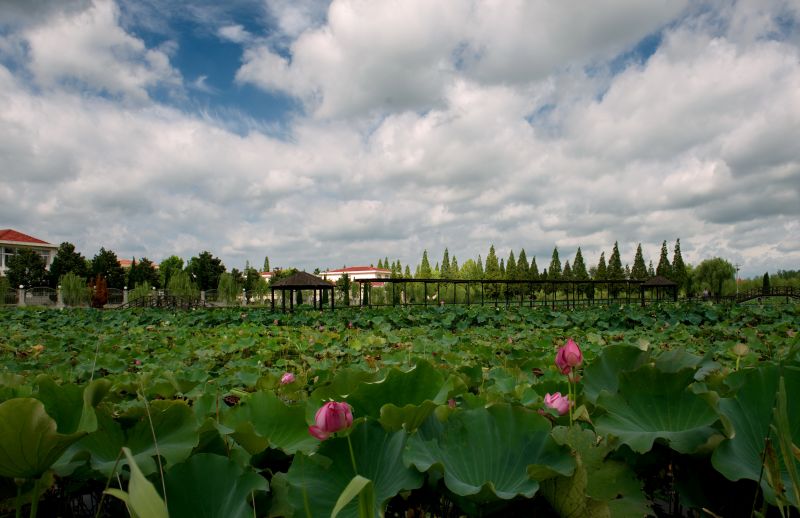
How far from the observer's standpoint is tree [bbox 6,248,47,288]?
41.5 meters

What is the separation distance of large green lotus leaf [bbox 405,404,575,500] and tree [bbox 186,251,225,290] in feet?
172

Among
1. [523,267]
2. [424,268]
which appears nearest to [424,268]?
[424,268]

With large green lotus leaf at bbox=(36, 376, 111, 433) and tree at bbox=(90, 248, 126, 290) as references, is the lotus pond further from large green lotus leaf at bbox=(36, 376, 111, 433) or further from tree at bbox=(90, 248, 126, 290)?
tree at bbox=(90, 248, 126, 290)

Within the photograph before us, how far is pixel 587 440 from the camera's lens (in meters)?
0.83

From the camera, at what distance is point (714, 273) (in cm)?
4931

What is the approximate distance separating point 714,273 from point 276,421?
5768 centimetres

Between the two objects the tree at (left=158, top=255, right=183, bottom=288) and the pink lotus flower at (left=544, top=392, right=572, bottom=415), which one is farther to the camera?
the tree at (left=158, top=255, right=183, bottom=288)

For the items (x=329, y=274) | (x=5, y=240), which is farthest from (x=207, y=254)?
(x=329, y=274)

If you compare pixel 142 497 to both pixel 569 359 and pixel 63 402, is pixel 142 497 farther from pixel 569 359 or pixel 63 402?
pixel 569 359

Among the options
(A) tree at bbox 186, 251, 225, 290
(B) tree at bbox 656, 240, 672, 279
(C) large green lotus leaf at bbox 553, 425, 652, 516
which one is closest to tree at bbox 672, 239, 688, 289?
(B) tree at bbox 656, 240, 672, 279

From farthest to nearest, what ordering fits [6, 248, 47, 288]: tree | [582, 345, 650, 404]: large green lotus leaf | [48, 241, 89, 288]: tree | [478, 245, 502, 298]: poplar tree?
[478, 245, 502, 298]: poplar tree → [48, 241, 89, 288]: tree → [6, 248, 47, 288]: tree → [582, 345, 650, 404]: large green lotus leaf

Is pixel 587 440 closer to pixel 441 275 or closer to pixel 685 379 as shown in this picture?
pixel 685 379

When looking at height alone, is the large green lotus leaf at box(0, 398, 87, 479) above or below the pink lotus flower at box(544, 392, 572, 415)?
above

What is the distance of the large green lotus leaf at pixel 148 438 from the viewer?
2.73 feet
